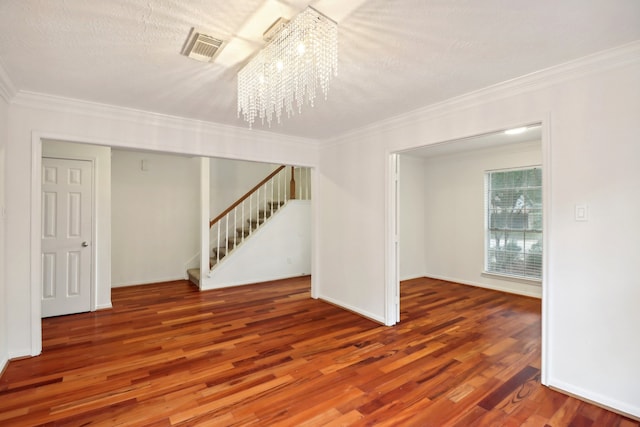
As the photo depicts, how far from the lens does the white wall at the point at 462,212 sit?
5039mm

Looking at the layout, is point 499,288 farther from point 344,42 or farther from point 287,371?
point 344,42

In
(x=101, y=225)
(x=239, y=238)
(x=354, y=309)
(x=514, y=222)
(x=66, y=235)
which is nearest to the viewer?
(x=66, y=235)

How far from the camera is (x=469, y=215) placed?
560cm

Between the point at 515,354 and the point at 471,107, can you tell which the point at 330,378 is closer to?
the point at 515,354

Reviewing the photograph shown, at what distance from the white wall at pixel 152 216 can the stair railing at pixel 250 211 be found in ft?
1.71

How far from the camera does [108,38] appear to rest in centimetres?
189

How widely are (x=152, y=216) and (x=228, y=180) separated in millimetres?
1664

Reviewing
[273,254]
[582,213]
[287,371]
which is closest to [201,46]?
[287,371]

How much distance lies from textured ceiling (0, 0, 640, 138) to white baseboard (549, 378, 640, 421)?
7.75ft

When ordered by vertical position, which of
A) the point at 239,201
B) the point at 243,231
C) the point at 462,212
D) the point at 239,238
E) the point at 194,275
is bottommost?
the point at 194,275

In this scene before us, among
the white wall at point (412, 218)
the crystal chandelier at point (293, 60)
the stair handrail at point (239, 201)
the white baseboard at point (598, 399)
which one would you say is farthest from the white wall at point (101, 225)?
the white baseboard at point (598, 399)

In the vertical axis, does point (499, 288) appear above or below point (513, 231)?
below

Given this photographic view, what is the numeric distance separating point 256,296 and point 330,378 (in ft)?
8.71

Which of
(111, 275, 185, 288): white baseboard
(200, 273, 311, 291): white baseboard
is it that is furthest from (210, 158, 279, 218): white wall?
(200, 273, 311, 291): white baseboard
